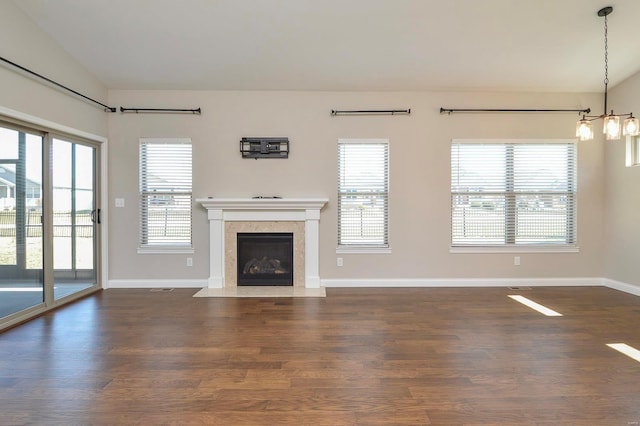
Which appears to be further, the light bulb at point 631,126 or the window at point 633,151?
the window at point 633,151

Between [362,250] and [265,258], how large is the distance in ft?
4.78

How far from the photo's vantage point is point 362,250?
5.10 meters

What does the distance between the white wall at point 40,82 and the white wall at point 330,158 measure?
0.52 meters

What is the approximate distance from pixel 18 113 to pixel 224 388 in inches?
136

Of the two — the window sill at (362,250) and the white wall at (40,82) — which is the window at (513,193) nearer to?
the window sill at (362,250)

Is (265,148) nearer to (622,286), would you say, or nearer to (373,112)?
(373,112)

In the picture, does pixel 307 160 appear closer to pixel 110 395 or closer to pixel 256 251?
pixel 256 251

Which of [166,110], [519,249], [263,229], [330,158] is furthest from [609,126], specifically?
[166,110]

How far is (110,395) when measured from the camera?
2188 mm

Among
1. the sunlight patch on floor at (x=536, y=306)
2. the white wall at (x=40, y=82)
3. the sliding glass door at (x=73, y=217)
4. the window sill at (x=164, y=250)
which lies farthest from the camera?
the window sill at (x=164, y=250)

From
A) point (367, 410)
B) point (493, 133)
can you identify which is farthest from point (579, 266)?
point (367, 410)

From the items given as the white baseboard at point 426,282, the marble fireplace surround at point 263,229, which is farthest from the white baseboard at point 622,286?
the marble fireplace surround at point 263,229

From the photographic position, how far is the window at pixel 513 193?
5137 millimetres

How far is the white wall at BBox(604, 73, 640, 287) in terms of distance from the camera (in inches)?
182
